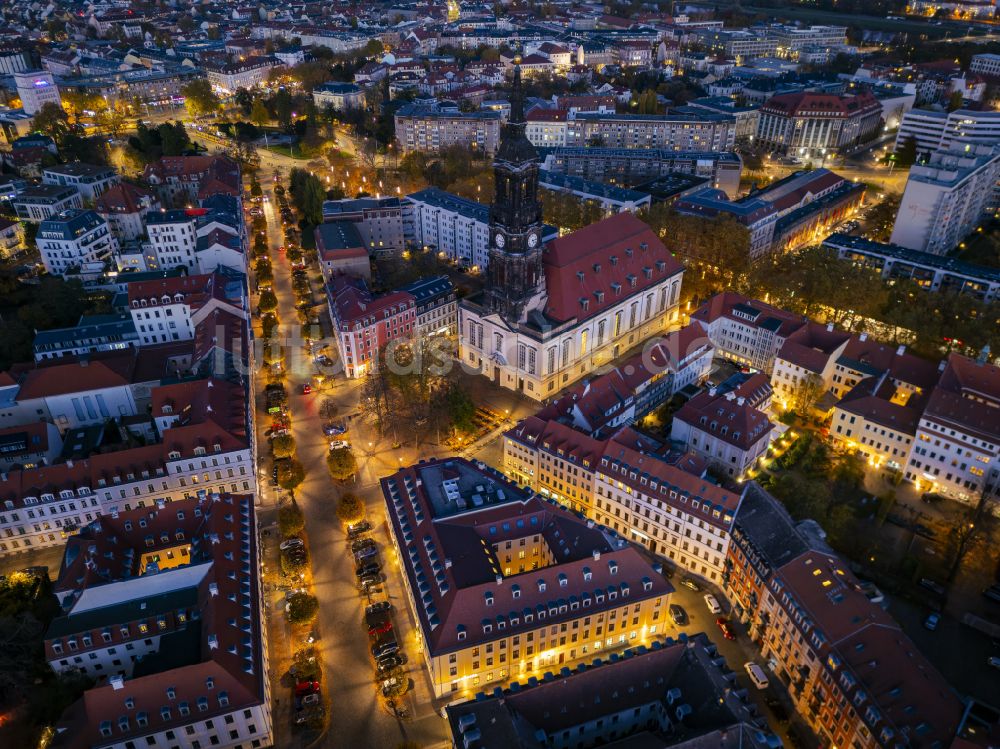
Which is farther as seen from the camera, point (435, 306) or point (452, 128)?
point (452, 128)

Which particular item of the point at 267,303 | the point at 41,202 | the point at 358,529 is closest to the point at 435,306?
the point at 267,303

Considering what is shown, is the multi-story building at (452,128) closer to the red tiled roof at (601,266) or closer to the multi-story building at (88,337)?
the red tiled roof at (601,266)

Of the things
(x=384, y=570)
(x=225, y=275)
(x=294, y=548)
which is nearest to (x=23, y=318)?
(x=225, y=275)

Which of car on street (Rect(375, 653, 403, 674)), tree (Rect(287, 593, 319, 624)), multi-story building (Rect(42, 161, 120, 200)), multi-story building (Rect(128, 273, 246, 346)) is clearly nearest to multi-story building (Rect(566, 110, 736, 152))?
multi-story building (Rect(42, 161, 120, 200))

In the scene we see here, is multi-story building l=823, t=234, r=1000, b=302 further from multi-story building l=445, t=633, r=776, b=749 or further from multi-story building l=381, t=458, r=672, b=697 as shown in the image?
multi-story building l=445, t=633, r=776, b=749

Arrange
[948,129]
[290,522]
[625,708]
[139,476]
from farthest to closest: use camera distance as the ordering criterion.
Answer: [948,129] → [139,476] → [290,522] → [625,708]

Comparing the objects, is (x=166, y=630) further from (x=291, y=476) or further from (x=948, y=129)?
(x=948, y=129)

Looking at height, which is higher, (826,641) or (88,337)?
(88,337)

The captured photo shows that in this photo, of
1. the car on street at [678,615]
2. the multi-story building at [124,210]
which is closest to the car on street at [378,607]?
the car on street at [678,615]
